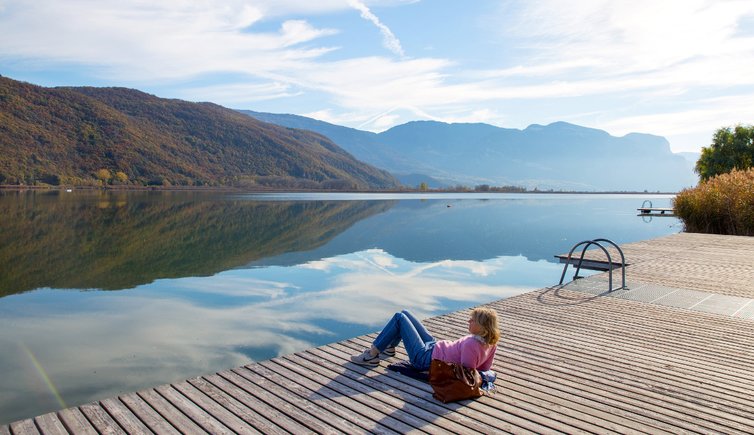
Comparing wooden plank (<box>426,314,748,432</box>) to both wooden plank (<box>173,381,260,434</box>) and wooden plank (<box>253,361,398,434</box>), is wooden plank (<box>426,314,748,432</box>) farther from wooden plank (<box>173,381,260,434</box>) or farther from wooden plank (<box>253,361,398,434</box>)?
wooden plank (<box>173,381,260,434</box>)

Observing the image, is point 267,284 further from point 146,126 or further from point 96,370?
point 146,126

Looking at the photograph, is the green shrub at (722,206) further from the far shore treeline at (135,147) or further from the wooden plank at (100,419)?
the far shore treeline at (135,147)

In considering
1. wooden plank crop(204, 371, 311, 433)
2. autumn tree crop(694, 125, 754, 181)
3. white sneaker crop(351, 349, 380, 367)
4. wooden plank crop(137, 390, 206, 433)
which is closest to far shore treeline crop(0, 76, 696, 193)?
autumn tree crop(694, 125, 754, 181)

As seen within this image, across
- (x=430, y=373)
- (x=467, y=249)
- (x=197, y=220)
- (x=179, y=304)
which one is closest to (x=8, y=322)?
(x=179, y=304)

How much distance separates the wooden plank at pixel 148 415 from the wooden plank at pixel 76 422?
11.5 inches

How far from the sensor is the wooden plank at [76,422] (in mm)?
3527

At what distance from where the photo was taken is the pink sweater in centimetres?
409

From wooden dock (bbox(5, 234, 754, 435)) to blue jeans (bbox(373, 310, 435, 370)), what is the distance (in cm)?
19

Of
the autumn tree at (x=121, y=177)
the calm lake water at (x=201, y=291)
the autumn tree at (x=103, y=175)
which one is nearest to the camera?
the calm lake water at (x=201, y=291)

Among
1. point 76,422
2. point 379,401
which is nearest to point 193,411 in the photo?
point 76,422

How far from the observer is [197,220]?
100 ft

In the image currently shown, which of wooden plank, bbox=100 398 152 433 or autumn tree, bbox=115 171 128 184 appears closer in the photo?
wooden plank, bbox=100 398 152 433

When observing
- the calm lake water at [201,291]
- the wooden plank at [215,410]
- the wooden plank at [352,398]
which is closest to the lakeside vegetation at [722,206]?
the calm lake water at [201,291]

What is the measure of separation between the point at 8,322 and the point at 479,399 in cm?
802
